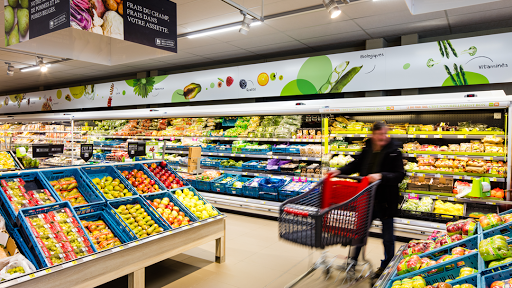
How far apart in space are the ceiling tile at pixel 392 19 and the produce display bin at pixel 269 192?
9.12 feet

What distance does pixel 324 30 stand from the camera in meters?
5.22

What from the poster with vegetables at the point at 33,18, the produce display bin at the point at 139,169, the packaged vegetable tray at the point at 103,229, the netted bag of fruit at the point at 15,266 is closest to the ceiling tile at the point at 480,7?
the produce display bin at the point at 139,169

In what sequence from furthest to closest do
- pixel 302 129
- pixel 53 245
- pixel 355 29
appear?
pixel 302 129
pixel 355 29
pixel 53 245

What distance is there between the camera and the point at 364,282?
3268mm

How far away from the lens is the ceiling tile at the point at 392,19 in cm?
442

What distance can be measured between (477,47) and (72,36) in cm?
494

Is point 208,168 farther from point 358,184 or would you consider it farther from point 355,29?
point 358,184

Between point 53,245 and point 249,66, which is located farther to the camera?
point 249,66

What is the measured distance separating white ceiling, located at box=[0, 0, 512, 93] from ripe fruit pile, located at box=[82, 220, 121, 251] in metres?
2.81

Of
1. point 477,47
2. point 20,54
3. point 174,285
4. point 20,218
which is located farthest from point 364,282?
point 20,54

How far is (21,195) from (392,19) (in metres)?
4.81

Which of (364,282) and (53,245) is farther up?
(53,245)

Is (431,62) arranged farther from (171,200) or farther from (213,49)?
(171,200)

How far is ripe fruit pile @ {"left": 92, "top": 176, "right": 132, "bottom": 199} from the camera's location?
3420mm
